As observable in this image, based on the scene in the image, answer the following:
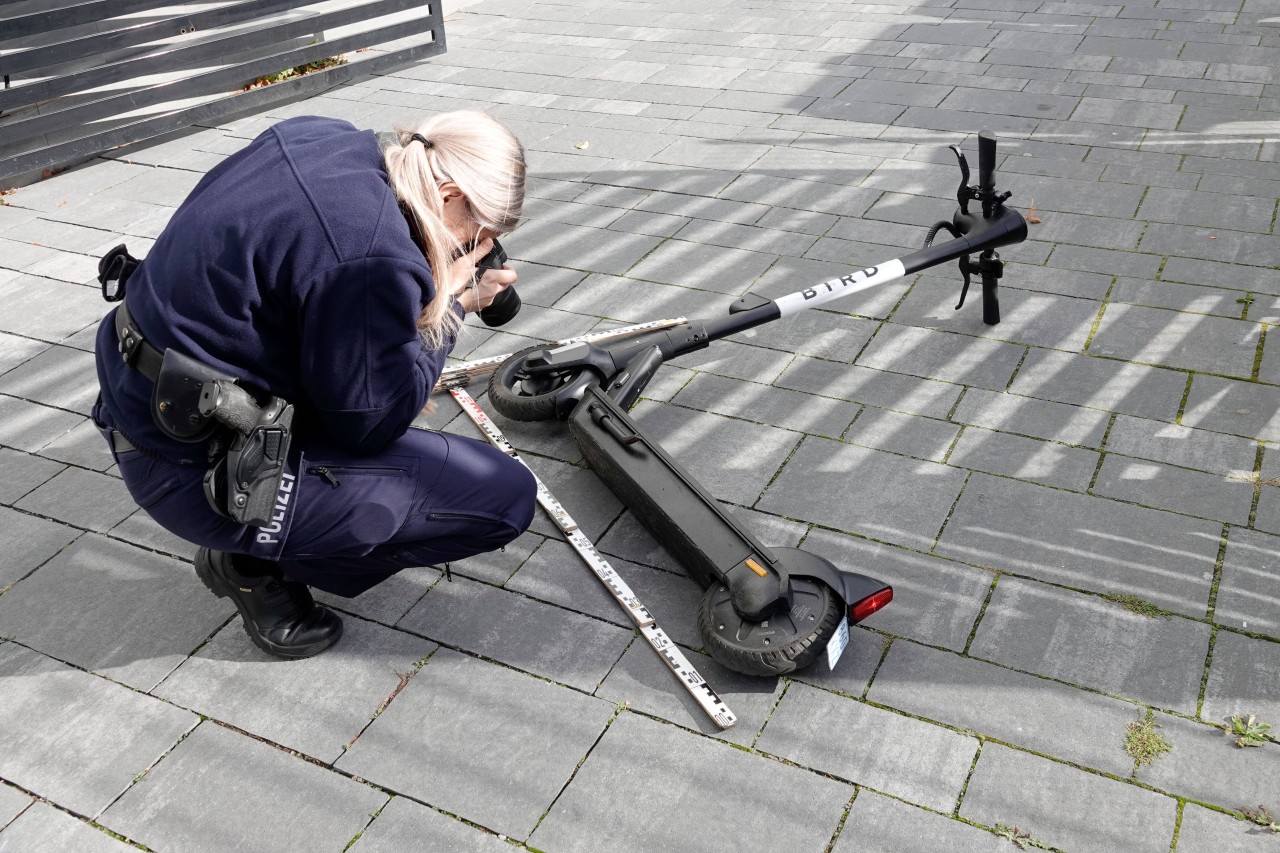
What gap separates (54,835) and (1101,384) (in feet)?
11.7

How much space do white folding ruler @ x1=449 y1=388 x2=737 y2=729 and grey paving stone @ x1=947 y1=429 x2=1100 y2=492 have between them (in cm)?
123

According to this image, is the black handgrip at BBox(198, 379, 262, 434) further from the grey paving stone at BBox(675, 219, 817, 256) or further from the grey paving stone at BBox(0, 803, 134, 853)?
the grey paving stone at BBox(675, 219, 817, 256)

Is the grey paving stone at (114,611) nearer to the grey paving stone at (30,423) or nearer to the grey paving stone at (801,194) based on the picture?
the grey paving stone at (30,423)

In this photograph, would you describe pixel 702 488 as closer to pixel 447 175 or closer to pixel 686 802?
pixel 686 802

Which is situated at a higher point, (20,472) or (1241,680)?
(20,472)

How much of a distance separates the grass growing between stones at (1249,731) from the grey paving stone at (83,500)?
3335 millimetres

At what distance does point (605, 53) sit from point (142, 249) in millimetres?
3931

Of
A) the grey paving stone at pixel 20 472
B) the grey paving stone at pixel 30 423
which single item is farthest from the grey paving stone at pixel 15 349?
the grey paving stone at pixel 20 472

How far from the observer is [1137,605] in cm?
308

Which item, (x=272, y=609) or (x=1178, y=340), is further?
(x=1178, y=340)

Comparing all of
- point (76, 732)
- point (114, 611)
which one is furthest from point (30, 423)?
point (76, 732)

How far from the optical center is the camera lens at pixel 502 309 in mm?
3738

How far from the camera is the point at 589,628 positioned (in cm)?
317

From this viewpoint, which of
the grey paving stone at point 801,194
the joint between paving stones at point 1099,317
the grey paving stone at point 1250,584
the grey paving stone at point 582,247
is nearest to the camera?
the grey paving stone at point 1250,584
